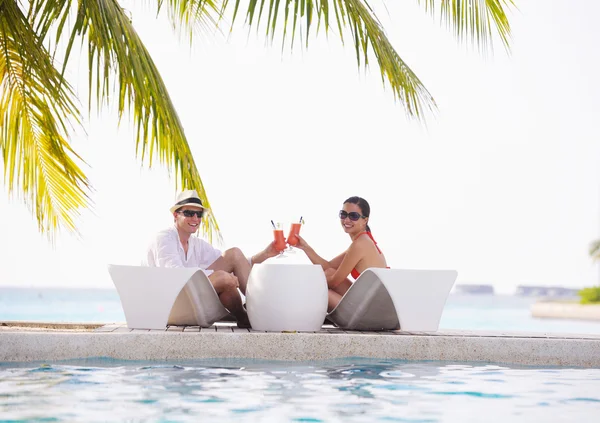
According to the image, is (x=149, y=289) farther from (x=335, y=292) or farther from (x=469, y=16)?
(x=469, y=16)

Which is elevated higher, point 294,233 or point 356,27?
point 356,27

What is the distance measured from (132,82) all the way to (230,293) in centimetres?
143

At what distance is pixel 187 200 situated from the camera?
5.14 metres

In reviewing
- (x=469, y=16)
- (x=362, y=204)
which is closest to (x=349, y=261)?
(x=362, y=204)

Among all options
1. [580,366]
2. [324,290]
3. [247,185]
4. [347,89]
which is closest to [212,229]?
[324,290]

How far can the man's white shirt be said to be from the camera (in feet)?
16.3

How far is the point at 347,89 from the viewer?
77.6 ft

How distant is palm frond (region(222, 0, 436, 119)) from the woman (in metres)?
0.71

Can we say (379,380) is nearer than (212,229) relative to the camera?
Yes

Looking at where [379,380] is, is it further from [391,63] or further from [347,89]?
[347,89]

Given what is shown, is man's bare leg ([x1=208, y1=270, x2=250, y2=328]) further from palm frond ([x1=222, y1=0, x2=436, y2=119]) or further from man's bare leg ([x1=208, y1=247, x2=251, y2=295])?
→ palm frond ([x1=222, y1=0, x2=436, y2=119])

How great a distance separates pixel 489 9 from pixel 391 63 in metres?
0.69

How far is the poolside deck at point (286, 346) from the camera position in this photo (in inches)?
165

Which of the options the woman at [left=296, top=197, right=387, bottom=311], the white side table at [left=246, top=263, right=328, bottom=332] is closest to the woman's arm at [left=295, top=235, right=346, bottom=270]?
the woman at [left=296, top=197, right=387, bottom=311]
